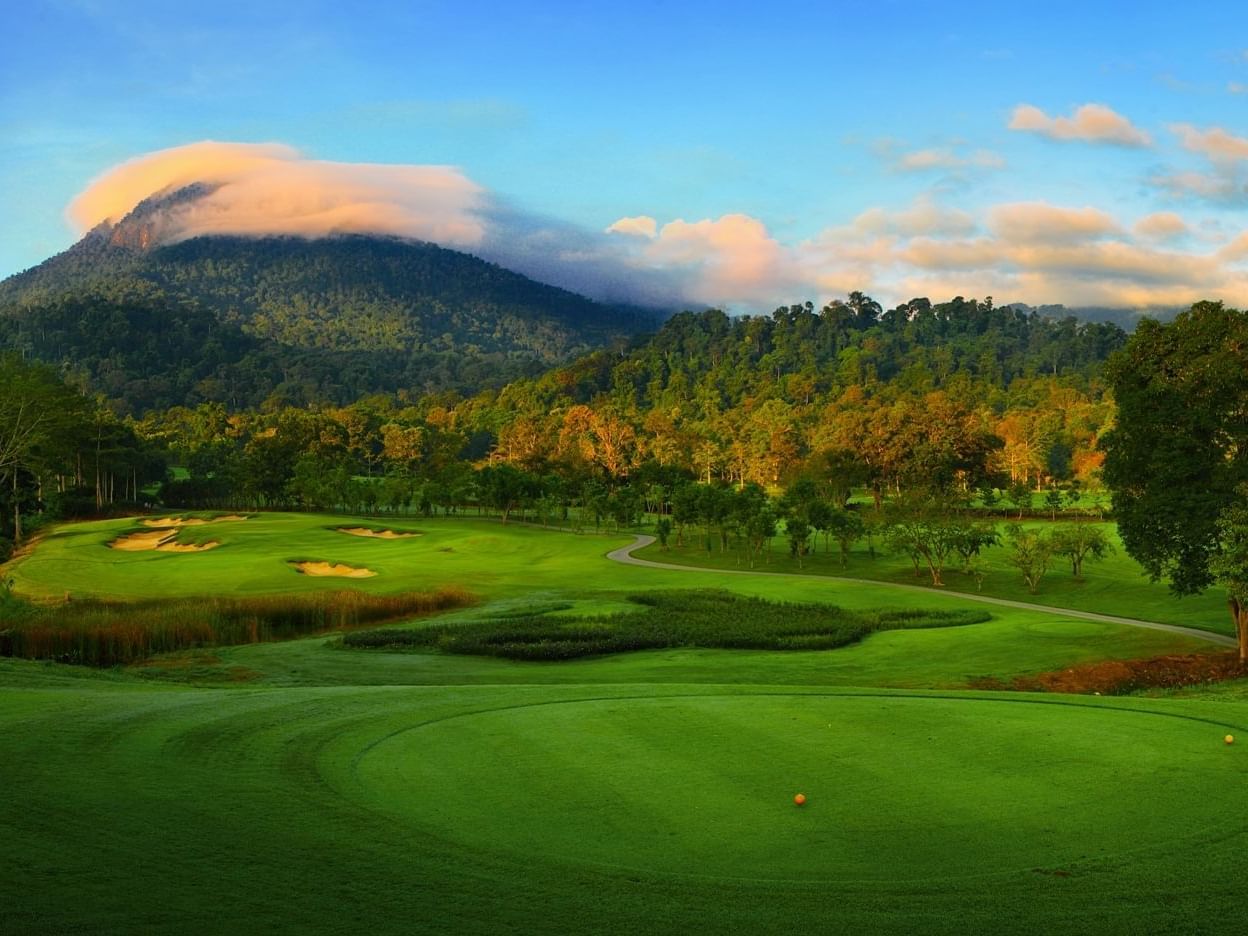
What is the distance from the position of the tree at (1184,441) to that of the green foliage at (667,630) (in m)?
7.76

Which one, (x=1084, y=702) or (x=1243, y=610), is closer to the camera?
(x=1084, y=702)

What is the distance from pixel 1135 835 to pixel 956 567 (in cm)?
5207

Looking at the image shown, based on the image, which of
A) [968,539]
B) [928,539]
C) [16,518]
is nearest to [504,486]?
[16,518]

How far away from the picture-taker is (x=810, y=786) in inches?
364

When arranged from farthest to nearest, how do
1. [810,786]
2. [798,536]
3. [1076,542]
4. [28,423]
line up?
[28,423]
[798,536]
[1076,542]
[810,786]

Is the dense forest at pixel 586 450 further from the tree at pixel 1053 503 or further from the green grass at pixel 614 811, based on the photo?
the green grass at pixel 614 811

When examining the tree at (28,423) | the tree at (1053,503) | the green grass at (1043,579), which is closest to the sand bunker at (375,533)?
the green grass at (1043,579)

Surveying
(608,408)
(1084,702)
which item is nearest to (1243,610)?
(1084,702)

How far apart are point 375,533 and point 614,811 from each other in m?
76.8

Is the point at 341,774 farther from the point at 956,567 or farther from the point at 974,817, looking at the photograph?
the point at 956,567

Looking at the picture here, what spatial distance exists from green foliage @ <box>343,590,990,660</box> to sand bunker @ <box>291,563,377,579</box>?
23.1 metres

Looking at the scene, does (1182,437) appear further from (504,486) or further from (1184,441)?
(504,486)

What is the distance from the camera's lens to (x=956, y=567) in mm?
57594

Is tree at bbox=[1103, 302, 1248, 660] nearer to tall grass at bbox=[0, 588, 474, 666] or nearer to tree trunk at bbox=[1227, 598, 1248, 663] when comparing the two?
tree trunk at bbox=[1227, 598, 1248, 663]
